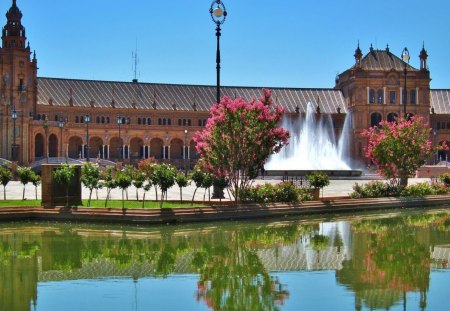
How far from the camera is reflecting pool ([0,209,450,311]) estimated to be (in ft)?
47.0

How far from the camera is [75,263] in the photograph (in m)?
19.2

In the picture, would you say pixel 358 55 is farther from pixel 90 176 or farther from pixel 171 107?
pixel 90 176

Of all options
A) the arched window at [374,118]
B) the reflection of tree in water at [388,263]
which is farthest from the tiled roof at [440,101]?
the reflection of tree in water at [388,263]

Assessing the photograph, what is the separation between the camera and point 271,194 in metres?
33.9

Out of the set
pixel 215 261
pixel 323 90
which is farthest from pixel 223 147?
pixel 323 90

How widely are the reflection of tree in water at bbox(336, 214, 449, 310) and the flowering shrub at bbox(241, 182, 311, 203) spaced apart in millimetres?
5188

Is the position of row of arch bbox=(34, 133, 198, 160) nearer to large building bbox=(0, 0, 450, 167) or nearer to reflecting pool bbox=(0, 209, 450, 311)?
large building bbox=(0, 0, 450, 167)

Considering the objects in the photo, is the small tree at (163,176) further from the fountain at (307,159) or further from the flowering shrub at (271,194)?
the fountain at (307,159)

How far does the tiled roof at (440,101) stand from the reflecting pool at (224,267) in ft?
325

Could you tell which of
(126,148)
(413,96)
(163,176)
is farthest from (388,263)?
(413,96)

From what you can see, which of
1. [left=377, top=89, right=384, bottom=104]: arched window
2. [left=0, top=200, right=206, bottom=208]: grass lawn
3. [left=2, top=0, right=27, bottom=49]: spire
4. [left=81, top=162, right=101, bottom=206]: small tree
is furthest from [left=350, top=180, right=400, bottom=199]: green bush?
[left=377, top=89, right=384, bottom=104]: arched window

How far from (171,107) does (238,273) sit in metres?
100

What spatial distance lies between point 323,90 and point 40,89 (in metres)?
47.8

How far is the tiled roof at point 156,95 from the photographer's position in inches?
4333
